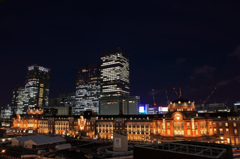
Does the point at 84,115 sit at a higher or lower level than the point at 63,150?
higher

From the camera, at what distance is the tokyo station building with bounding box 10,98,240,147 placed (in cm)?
10125

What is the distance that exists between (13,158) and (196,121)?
88.7 m

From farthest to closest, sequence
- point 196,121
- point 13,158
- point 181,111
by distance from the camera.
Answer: point 181,111
point 196,121
point 13,158

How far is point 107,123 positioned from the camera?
133 metres

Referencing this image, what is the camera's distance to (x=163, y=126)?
10656cm

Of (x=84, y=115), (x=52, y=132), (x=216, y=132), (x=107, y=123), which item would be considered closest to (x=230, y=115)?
(x=216, y=132)

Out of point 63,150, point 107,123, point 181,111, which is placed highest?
point 181,111

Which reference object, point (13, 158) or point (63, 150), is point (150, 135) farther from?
point (13, 158)

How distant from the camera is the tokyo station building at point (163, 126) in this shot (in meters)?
101

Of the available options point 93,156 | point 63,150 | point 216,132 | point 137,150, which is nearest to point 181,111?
point 216,132

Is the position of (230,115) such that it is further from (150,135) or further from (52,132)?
(52,132)

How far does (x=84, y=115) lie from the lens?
14525cm

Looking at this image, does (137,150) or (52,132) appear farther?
(52,132)

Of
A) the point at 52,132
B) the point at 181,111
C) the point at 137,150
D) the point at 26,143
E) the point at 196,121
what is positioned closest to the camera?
the point at 137,150
